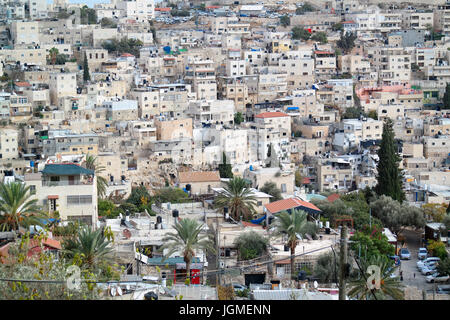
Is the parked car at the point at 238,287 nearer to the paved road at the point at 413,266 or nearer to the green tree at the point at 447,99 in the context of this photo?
the paved road at the point at 413,266

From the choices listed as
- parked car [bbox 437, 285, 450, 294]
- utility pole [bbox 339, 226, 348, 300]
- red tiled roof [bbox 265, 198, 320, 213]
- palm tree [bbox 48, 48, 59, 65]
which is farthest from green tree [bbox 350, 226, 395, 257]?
palm tree [bbox 48, 48, 59, 65]

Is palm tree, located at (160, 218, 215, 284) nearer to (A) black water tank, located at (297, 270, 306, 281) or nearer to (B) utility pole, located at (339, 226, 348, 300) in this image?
(A) black water tank, located at (297, 270, 306, 281)

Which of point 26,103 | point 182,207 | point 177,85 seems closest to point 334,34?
point 177,85

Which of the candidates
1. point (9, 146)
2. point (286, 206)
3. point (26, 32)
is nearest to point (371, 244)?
point (286, 206)

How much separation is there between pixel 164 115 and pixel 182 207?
16.3 metres

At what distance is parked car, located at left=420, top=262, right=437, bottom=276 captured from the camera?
21.9 metres

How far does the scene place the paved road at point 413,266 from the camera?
807 inches

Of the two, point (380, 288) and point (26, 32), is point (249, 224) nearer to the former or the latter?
point (380, 288)

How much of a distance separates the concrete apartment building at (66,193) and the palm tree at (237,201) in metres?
4.24

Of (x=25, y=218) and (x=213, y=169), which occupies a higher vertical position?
(x=25, y=218)

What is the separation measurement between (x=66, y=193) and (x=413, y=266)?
27.0 feet
